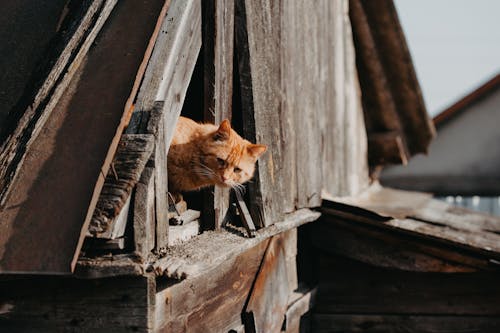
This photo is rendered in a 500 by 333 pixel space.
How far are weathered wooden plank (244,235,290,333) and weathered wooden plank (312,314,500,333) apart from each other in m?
1.27

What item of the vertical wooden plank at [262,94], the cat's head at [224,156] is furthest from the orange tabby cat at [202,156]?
the vertical wooden plank at [262,94]

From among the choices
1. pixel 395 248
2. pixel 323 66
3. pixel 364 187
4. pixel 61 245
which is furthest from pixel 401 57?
pixel 61 245

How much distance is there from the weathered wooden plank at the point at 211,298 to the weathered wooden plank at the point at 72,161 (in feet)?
1.84

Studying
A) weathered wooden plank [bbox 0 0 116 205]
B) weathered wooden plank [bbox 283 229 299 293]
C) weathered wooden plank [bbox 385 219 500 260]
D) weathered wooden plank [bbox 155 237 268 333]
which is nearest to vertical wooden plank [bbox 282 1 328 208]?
weathered wooden plank [bbox 283 229 299 293]

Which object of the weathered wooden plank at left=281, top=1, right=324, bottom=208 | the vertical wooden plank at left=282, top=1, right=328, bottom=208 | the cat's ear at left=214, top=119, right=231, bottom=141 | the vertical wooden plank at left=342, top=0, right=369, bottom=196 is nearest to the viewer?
the cat's ear at left=214, top=119, right=231, bottom=141

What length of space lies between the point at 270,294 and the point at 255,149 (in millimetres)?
1323

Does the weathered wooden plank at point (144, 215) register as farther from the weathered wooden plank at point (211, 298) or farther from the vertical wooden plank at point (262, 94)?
the vertical wooden plank at point (262, 94)

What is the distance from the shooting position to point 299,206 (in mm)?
5539

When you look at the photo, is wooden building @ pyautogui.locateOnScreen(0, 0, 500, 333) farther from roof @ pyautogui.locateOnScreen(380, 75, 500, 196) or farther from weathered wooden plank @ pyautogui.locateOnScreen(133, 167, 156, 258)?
roof @ pyautogui.locateOnScreen(380, 75, 500, 196)

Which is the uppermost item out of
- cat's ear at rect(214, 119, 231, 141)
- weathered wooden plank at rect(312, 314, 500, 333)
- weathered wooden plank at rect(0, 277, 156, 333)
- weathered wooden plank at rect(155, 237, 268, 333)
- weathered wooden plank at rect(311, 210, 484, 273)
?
cat's ear at rect(214, 119, 231, 141)

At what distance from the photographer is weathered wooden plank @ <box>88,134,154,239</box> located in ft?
9.00

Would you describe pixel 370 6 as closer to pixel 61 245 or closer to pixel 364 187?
pixel 364 187

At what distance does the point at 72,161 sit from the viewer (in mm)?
2881

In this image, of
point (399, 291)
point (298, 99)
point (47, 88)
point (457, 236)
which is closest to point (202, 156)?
point (47, 88)
